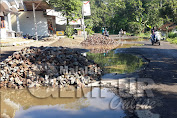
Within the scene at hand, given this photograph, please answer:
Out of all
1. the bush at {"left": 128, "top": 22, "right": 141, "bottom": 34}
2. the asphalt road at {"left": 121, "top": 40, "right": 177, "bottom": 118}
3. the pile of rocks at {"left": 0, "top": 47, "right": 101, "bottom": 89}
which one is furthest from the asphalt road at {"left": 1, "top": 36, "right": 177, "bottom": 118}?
the bush at {"left": 128, "top": 22, "right": 141, "bottom": 34}

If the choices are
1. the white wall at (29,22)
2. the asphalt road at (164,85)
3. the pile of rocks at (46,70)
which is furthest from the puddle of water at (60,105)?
the white wall at (29,22)

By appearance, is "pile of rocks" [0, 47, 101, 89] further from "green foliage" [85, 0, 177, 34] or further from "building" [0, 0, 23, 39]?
"green foliage" [85, 0, 177, 34]

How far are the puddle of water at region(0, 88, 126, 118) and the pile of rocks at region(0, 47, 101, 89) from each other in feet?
1.64

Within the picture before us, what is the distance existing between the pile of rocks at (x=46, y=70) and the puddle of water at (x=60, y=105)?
0.50 meters

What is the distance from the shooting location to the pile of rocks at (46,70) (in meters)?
6.83

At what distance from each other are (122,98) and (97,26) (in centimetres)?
5426

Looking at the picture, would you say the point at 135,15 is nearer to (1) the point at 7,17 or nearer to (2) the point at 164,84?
(1) the point at 7,17

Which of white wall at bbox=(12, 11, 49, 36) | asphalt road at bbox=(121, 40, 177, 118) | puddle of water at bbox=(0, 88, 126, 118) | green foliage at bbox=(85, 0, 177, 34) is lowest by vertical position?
puddle of water at bbox=(0, 88, 126, 118)

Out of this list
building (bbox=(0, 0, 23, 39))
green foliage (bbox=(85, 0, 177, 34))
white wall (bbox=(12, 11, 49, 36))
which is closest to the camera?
building (bbox=(0, 0, 23, 39))

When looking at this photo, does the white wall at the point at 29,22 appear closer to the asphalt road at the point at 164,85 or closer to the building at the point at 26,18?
the building at the point at 26,18

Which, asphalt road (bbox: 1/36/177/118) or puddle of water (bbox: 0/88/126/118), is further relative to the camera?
puddle of water (bbox: 0/88/126/118)

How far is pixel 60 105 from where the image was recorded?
5.27 metres

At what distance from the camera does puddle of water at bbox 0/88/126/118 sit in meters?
4.64

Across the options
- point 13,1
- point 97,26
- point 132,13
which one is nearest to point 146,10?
point 132,13
